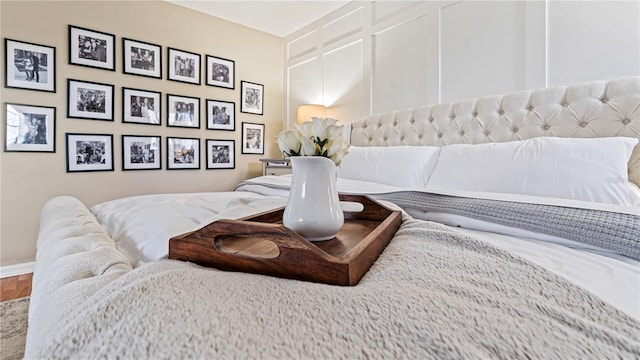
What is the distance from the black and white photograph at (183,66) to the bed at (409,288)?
224cm

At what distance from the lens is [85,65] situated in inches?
101

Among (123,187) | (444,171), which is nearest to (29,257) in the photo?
(123,187)

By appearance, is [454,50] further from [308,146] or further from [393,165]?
[308,146]

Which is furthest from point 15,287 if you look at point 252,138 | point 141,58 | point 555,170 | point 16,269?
point 555,170

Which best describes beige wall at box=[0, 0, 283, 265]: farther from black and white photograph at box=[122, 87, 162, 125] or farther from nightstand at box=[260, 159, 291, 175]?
nightstand at box=[260, 159, 291, 175]

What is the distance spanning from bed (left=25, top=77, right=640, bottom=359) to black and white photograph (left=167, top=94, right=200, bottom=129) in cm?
202

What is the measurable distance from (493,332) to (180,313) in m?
0.36

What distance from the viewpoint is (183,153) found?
3.14m

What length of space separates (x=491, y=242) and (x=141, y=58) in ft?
10.8

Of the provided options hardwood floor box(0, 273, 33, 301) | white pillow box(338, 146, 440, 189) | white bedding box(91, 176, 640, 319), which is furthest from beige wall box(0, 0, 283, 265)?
white pillow box(338, 146, 440, 189)

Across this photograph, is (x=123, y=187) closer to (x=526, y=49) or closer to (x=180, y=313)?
(x=180, y=313)

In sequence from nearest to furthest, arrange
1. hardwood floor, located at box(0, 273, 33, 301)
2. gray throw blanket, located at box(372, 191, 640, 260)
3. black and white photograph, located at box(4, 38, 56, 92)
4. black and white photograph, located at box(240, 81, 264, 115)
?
gray throw blanket, located at box(372, 191, 640, 260) < hardwood floor, located at box(0, 273, 33, 301) < black and white photograph, located at box(4, 38, 56, 92) < black and white photograph, located at box(240, 81, 264, 115)

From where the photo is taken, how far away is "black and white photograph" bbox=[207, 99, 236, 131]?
3.30 m

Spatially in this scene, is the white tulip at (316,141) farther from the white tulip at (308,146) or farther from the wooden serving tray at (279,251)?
the wooden serving tray at (279,251)
